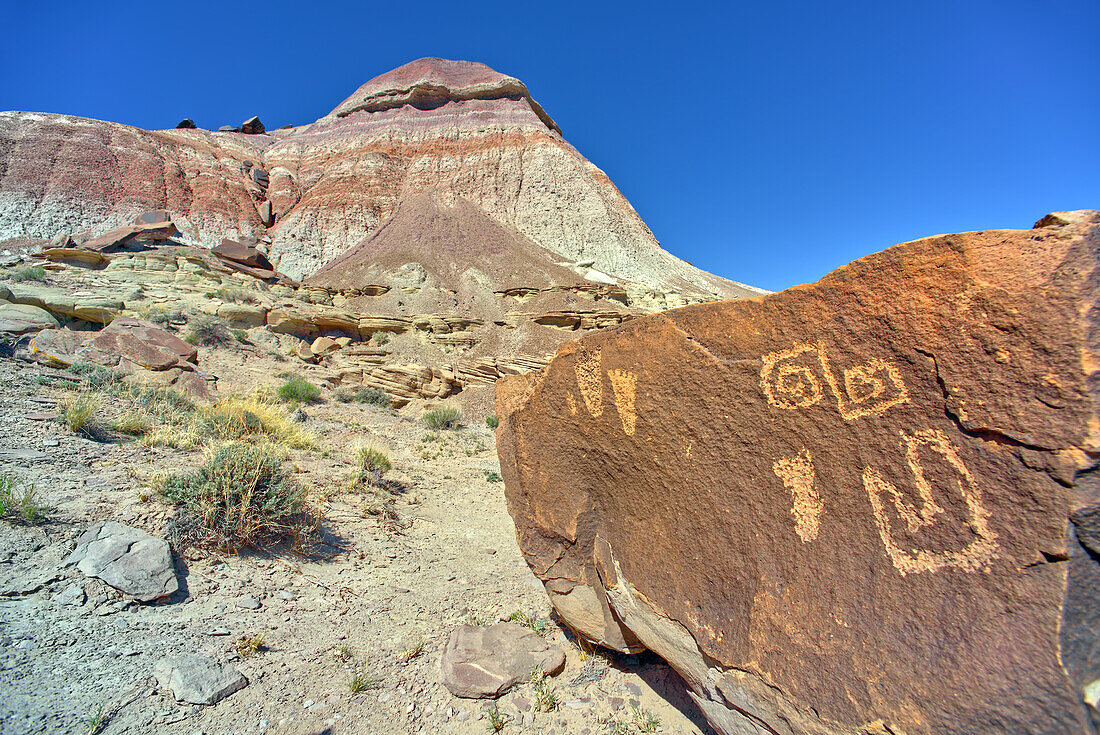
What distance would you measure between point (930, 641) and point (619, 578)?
4.26 ft

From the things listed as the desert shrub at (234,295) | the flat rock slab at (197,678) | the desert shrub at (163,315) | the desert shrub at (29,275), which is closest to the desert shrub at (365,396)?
the desert shrub at (163,315)

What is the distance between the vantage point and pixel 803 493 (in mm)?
1772

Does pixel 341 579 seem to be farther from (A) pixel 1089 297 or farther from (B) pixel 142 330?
(B) pixel 142 330

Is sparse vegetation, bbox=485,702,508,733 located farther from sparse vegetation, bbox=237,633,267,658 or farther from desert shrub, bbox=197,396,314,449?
desert shrub, bbox=197,396,314,449

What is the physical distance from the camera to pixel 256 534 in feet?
12.0

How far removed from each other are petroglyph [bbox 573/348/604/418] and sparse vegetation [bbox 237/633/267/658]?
2240 millimetres

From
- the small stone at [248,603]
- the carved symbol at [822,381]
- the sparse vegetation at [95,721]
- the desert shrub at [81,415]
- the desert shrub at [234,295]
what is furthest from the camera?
the desert shrub at [234,295]

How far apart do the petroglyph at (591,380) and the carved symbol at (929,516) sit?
1.24 metres

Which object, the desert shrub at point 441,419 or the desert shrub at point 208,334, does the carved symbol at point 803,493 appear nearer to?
the desert shrub at point 441,419

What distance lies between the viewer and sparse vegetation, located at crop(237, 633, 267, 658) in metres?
2.59

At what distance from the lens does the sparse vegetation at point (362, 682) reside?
2529 millimetres

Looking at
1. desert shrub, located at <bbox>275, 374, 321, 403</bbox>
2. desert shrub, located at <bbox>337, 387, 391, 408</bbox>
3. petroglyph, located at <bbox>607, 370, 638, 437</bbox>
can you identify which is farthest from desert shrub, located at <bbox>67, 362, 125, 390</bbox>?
petroglyph, located at <bbox>607, 370, 638, 437</bbox>

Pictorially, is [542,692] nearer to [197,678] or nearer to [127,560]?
[197,678]

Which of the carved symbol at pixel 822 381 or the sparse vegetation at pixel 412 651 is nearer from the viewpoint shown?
the carved symbol at pixel 822 381
